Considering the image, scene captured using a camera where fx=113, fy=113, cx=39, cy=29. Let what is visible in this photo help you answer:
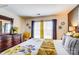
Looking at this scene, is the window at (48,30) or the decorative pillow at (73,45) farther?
the window at (48,30)

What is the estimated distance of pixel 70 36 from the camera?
5.32 feet

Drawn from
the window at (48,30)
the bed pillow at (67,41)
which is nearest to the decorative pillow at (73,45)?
the bed pillow at (67,41)

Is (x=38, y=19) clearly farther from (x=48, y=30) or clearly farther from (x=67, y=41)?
(x=67, y=41)

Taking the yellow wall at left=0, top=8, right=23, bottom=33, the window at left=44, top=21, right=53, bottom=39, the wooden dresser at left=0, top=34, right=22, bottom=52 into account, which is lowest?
the wooden dresser at left=0, top=34, right=22, bottom=52

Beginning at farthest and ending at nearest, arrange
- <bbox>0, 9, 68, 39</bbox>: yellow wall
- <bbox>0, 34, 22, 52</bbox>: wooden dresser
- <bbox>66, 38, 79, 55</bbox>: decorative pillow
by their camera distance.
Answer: <bbox>0, 34, 22, 52</bbox>: wooden dresser < <bbox>0, 9, 68, 39</bbox>: yellow wall < <bbox>66, 38, 79, 55</bbox>: decorative pillow

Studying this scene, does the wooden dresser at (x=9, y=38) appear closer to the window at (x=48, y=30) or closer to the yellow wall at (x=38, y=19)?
the yellow wall at (x=38, y=19)

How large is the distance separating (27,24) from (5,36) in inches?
17.6

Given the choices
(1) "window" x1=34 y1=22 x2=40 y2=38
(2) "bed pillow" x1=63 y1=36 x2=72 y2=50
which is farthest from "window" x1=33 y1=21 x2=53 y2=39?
(2) "bed pillow" x1=63 y1=36 x2=72 y2=50

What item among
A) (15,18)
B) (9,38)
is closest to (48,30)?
(15,18)

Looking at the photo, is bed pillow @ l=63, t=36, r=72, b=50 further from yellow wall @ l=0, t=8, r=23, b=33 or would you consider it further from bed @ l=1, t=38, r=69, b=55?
yellow wall @ l=0, t=8, r=23, b=33

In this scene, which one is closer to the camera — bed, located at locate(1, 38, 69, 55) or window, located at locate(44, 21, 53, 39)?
bed, located at locate(1, 38, 69, 55)

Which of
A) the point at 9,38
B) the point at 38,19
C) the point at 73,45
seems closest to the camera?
the point at 73,45

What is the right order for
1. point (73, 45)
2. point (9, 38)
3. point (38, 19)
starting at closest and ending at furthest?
point (73, 45)
point (38, 19)
point (9, 38)
